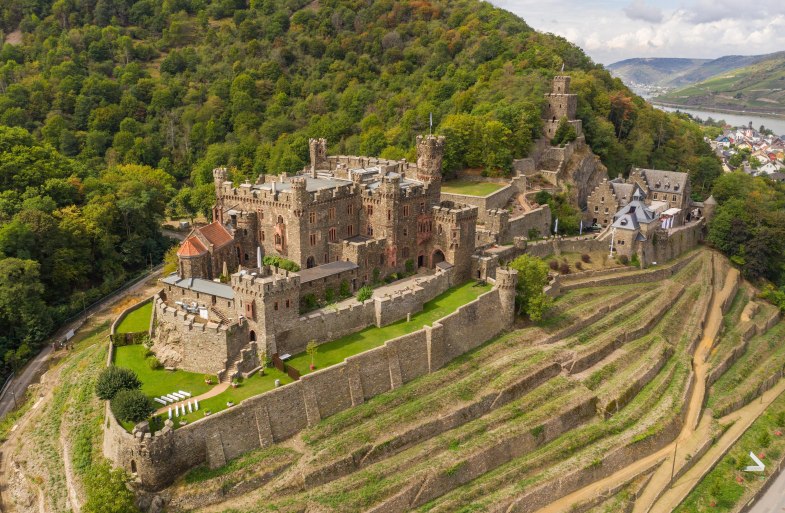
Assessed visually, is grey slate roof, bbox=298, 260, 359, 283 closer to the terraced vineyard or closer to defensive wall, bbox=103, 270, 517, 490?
defensive wall, bbox=103, 270, 517, 490

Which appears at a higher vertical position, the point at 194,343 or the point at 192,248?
the point at 192,248

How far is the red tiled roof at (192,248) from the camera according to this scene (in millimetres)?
40344

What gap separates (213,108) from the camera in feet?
309

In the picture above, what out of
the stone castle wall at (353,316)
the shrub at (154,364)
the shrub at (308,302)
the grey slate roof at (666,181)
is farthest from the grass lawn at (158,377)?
the grey slate roof at (666,181)

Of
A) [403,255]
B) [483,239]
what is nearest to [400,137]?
[483,239]

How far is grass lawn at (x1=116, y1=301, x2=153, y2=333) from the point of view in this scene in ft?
134

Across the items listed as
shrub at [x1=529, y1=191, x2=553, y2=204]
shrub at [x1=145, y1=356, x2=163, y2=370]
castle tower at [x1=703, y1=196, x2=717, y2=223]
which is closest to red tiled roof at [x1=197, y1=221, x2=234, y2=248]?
shrub at [x1=145, y1=356, x2=163, y2=370]

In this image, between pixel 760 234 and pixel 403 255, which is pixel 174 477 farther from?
pixel 760 234

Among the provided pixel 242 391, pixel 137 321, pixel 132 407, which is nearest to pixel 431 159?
pixel 137 321

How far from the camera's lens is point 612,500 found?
36719 millimetres

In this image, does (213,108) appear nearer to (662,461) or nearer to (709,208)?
(709,208)

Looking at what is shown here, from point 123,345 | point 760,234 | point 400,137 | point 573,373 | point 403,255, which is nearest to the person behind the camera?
point 123,345

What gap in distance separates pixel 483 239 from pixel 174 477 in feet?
101

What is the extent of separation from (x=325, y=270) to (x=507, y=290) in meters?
12.3
